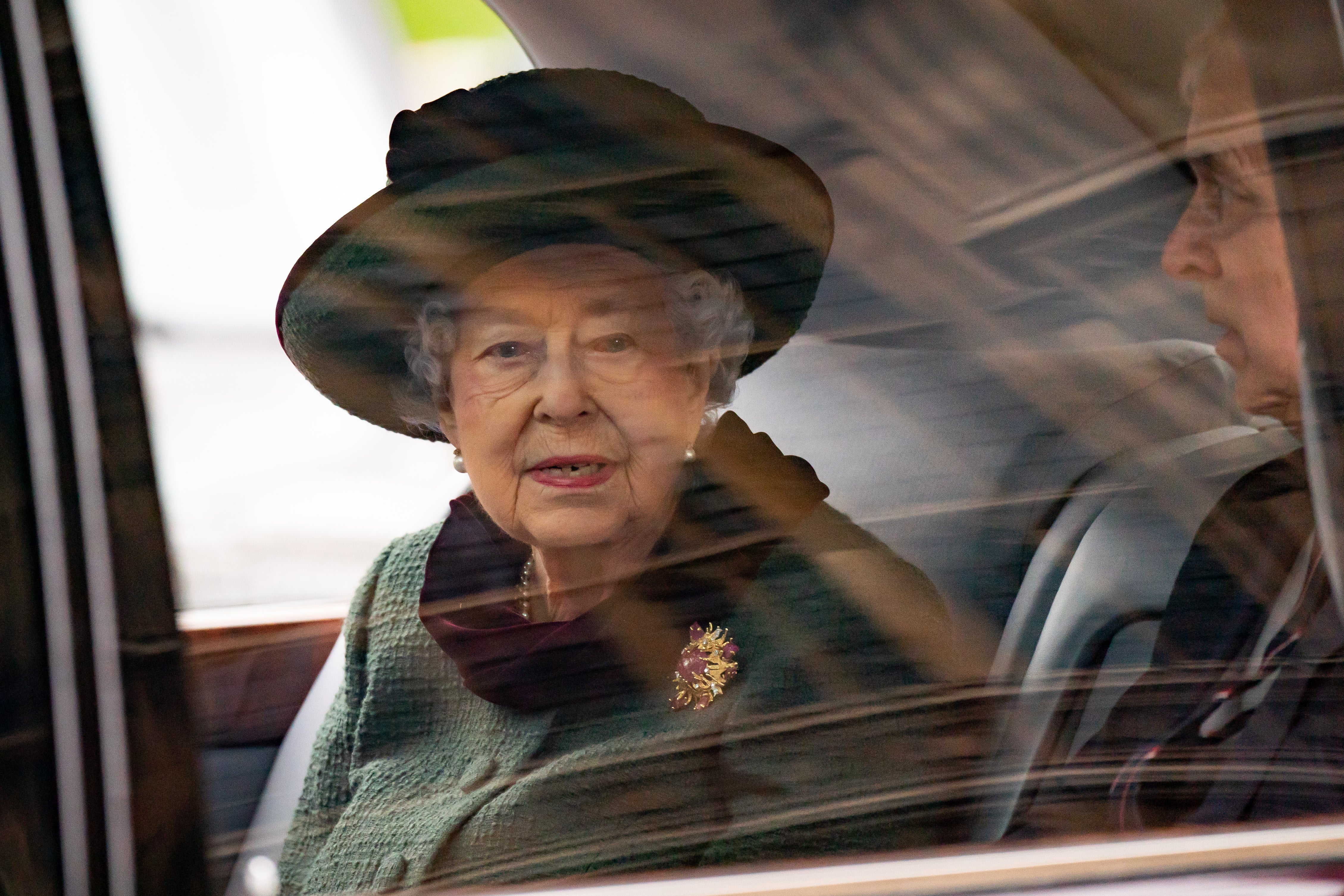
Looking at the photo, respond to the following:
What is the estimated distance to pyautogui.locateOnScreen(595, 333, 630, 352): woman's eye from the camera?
5.07 ft

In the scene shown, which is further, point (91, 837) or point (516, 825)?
point (516, 825)

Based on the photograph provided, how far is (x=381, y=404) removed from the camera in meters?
1.56

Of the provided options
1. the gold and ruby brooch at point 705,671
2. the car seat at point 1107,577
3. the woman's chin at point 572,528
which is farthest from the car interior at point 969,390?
the woman's chin at point 572,528

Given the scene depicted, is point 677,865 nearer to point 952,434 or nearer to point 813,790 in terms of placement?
point 813,790

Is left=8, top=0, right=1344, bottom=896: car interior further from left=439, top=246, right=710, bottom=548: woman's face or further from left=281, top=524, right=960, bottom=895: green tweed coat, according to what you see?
left=439, top=246, right=710, bottom=548: woman's face

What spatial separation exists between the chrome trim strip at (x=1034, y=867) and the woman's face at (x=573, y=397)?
413 mm

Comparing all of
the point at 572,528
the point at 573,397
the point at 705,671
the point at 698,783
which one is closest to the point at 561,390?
the point at 573,397

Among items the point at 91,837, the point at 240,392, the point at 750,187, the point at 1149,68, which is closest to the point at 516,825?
the point at 91,837

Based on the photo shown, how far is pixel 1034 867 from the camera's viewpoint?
1.12 meters

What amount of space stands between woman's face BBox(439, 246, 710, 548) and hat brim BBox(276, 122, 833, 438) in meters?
0.05

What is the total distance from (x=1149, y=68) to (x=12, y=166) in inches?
42.0

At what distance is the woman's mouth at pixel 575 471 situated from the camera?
1.62 meters

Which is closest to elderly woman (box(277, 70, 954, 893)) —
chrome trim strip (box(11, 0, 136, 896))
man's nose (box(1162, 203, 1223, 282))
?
chrome trim strip (box(11, 0, 136, 896))

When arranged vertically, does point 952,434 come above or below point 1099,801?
above
